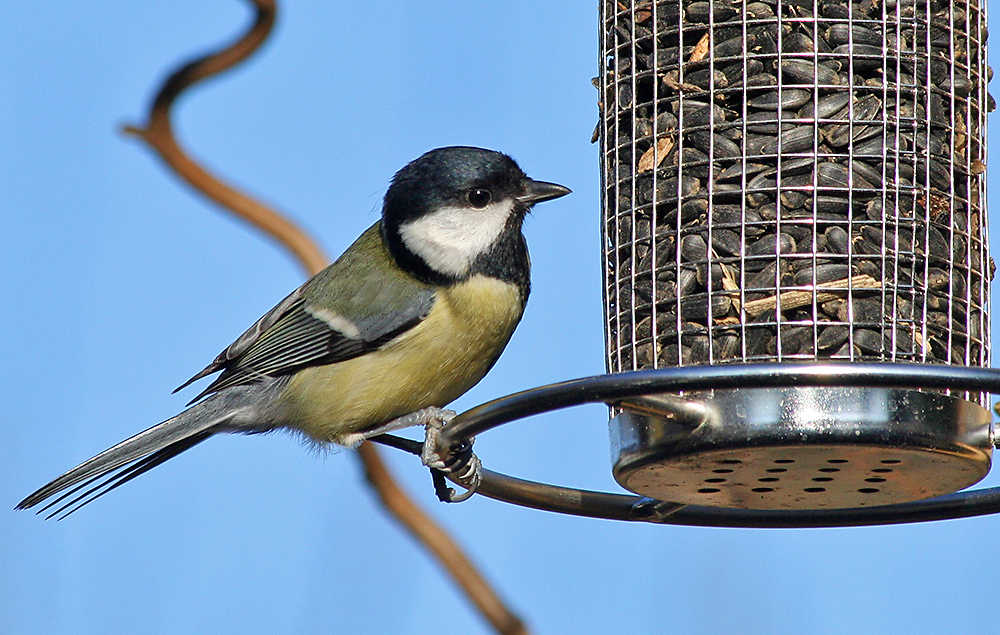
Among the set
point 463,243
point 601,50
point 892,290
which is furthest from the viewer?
point 463,243

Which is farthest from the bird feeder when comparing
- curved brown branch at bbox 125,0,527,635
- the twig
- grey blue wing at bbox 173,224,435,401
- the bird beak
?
curved brown branch at bbox 125,0,527,635

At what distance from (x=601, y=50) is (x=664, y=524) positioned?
1.36 m

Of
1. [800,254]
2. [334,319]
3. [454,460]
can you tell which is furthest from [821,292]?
[334,319]

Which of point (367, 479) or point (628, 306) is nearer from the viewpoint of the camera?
point (628, 306)

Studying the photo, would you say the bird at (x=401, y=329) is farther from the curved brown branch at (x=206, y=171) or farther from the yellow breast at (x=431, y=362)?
the curved brown branch at (x=206, y=171)

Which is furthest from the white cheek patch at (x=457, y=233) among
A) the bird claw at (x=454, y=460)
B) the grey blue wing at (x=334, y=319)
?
the bird claw at (x=454, y=460)

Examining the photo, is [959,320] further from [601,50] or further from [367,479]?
[367,479]

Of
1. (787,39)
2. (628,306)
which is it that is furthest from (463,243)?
(787,39)

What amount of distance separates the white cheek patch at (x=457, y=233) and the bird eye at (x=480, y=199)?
1 cm

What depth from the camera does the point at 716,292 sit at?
2836 mm

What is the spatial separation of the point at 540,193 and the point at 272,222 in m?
1.03

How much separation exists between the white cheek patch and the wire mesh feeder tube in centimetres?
65

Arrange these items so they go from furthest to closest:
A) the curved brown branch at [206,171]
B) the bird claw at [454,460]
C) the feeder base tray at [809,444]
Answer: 1. the curved brown branch at [206,171]
2. the bird claw at [454,460]
3. the feeder base tray at [809,444]

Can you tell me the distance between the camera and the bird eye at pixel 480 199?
3.51 meters
